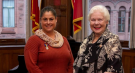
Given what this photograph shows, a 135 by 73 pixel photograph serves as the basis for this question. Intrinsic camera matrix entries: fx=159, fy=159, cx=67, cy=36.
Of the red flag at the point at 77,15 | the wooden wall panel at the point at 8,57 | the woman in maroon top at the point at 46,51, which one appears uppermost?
the red flag at the point at 77,15

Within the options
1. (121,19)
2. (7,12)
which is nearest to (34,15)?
(7,12)

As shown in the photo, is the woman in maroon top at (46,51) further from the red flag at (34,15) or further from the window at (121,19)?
the window at (121,19)

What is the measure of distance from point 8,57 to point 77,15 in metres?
2.16

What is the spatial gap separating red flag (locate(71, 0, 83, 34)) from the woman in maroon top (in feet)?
5.82

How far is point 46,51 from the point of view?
1738 millimetres

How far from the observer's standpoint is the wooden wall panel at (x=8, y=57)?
4.20m

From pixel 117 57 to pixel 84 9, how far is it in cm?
281

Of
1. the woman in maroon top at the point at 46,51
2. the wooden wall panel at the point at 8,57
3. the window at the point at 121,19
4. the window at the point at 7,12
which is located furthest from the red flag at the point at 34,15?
the window at the point at 121,19

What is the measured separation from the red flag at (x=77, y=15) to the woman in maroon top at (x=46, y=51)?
1775mm

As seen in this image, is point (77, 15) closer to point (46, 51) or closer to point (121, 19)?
point (46, 51)

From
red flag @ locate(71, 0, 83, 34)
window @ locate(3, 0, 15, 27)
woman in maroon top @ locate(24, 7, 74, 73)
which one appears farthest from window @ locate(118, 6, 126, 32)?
woman in maroon top @ locate(24, 7, 74, 73)

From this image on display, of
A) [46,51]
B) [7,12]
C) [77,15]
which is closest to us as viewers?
[46,51]

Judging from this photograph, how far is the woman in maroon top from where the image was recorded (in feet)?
5.64

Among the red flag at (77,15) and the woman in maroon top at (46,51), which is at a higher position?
the red flag at (77,15)
